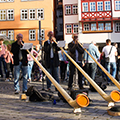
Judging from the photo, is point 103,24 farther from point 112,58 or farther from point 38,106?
point 38,106

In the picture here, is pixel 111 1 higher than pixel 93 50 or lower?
higher

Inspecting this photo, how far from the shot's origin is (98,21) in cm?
3234

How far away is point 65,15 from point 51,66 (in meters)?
27.5

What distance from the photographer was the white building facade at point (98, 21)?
32125mm

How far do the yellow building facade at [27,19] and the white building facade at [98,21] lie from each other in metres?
4.40

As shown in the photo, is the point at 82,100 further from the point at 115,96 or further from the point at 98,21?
the point at 98,21

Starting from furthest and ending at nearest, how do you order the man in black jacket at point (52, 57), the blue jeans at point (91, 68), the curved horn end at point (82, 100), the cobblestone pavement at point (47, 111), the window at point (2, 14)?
the window at point (2, 14)
the blue jeans at point (91, 68)
the man in black jacket at point (52, 57)
the cobblestone pavement at point (47, 111)
the curved horn end at point (82, 100)

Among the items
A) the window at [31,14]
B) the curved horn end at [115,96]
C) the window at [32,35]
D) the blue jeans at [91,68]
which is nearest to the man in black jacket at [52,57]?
the blue jeans at [91,68]

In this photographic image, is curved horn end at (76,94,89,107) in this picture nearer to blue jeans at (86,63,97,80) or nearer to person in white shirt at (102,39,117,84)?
blue jeans at (86,63,97,80)

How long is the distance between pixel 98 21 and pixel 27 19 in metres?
10.8

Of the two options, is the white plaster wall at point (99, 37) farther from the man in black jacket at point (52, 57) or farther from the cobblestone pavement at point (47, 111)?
the cobblestone pavement at point (47, 111)

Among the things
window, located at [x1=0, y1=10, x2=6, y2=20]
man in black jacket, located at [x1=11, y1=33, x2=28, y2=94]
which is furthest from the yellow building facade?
man in black jacket, located at [x1=11, y1=33, x2=28, y2=94]

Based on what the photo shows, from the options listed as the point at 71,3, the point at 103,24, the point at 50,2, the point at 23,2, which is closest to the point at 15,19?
the point at 23,2

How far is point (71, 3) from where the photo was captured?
112 ft
